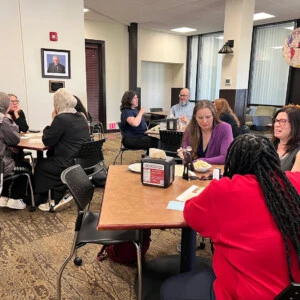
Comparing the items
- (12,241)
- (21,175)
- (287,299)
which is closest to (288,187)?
(287,299)

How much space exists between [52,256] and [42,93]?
306 cm

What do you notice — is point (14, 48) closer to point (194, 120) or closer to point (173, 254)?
point (194, 120)

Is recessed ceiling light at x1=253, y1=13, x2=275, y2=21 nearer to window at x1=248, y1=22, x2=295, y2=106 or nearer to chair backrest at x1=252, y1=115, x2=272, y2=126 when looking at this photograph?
window at x1=248, y1=22, x2=295, y2=106

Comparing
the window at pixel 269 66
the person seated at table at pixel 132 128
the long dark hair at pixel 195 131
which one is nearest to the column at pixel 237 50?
the window at pixel 269 66

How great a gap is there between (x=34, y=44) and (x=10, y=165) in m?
2.37

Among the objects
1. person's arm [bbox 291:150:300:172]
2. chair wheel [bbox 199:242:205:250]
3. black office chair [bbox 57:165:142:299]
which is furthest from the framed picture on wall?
person's arm [bbox 291:150:300:172]

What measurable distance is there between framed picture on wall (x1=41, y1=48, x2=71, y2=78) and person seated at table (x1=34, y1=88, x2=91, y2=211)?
5.97 ft

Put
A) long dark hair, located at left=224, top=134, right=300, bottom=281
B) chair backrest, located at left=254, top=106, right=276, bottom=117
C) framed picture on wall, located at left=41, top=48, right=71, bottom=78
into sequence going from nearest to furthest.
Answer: long dark hair, located at left=224, top=134, right=300, bottom=281
framed picture on wall, located at left=41, top=48, right=71, bottom=78
chair backrest, located at left=254, top=106, right=276, bottom=117

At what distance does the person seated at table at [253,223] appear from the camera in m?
0.91

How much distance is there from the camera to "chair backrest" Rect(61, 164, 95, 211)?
5.49ft

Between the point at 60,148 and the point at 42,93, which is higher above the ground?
the point at 42,93

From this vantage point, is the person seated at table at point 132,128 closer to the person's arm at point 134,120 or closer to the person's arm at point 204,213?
the person's arm at point 134,120

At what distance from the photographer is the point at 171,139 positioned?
143 inches

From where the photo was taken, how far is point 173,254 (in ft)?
7.66
